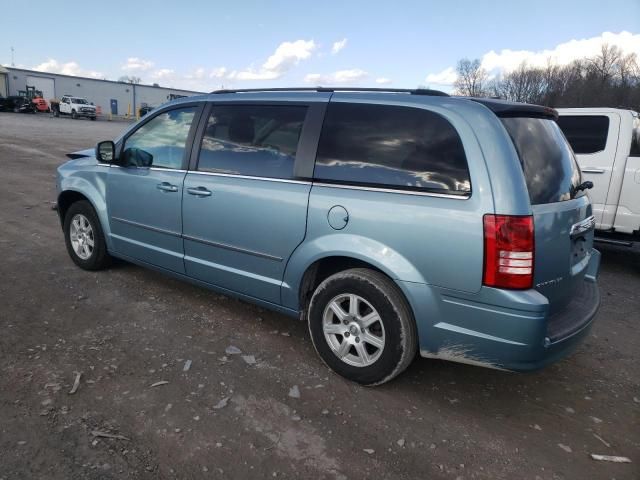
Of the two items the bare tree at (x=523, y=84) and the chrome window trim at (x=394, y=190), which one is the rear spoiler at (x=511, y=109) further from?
the bare tree at (x=523, y=84)

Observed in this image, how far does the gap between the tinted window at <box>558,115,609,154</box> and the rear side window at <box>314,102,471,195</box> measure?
4.21 metres

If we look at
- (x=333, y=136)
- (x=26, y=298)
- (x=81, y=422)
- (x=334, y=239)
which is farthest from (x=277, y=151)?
(x=26, y=298)

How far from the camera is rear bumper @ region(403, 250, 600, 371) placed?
2.59 metres

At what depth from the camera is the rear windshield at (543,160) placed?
2.77 m

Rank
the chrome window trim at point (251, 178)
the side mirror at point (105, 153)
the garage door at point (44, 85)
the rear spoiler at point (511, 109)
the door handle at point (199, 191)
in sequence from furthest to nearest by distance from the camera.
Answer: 1. the garage door at point (44, 85)
2. the side mirror at point (105, 153)
3. the door handle at point (199, 191)
4. the chrome window trim at point (251, 178)
5. the rear spoiler at point (511, 109)

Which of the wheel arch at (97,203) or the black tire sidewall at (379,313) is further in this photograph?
the wheel arch at (97,203)

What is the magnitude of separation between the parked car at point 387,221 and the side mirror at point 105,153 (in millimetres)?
681

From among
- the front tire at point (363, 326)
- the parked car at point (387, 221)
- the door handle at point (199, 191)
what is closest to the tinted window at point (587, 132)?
the parked car at point (387, 221)

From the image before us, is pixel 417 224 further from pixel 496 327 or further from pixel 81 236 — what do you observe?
pixel 81 236

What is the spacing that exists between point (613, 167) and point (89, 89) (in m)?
77.6

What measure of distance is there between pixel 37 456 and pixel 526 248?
2.68 m

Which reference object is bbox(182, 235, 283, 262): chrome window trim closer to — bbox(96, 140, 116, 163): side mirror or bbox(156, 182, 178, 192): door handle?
bbox(156, 182, 178, 192): door handle

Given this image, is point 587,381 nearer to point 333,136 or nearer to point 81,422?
point 333,136

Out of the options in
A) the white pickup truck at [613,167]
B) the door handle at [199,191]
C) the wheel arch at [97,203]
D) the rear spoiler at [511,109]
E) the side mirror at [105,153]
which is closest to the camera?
the rear spoiler at [511,109]
